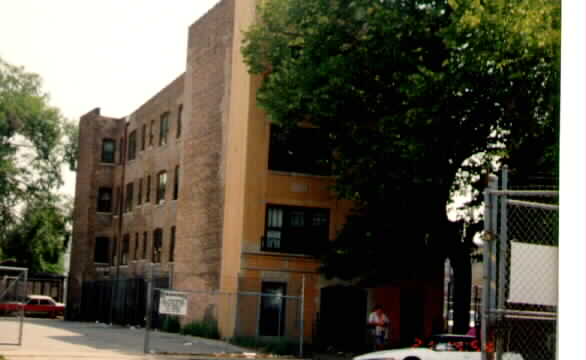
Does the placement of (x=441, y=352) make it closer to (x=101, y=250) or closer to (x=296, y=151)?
(x=296, y=151)

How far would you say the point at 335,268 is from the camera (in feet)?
99.3

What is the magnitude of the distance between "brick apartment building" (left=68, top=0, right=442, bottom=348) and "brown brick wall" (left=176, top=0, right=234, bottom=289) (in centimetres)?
5

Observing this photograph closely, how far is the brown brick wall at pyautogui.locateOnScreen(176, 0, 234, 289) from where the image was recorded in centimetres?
3447

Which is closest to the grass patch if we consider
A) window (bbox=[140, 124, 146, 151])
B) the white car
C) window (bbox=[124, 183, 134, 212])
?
the white car

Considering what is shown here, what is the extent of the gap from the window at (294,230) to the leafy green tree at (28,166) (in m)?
26.4

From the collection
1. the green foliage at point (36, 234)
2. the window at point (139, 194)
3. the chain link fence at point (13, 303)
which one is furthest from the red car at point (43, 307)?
the window at point (139, 194)

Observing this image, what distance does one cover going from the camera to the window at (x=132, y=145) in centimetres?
5012

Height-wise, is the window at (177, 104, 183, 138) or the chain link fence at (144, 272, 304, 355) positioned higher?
the window at (177, 104, 183, 138)

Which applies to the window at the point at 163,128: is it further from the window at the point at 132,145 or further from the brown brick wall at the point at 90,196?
the brown brick wall at the point at 90,196

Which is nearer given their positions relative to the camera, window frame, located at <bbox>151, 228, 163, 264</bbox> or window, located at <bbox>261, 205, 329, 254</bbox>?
window, located at <bbox>261, 205, 329, 254</bbox>

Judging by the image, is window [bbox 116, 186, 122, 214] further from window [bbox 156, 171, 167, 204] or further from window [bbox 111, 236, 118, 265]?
window [bbox 156, 171, 167, 204]

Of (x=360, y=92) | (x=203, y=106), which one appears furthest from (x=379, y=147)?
(x=203, y=106)

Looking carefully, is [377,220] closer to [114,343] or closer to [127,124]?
[114,343]

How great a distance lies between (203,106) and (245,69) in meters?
4.32
